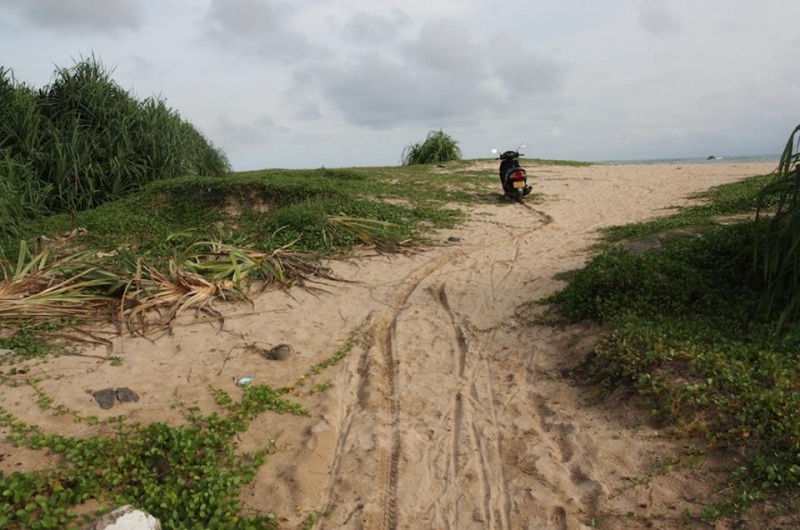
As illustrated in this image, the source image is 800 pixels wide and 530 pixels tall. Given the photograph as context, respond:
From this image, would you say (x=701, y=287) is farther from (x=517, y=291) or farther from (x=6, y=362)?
(x=6, y=362)

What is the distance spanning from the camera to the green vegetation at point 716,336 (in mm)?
2900

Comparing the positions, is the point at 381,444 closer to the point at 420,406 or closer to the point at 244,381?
the point at 420,406

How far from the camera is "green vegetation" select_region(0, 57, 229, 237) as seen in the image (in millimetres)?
10031

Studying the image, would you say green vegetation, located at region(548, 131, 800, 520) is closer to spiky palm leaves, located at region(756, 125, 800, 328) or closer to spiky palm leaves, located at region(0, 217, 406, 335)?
spiky palm leaves, located at region(756, 125, 800, 328)

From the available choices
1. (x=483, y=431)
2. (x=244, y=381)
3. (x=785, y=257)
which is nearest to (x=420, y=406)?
(x=483, y=431)

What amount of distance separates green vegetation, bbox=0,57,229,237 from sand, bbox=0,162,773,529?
625 centimetres

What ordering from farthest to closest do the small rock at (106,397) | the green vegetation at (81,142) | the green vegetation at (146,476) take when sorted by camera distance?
the green vegetation at (81,142) → the small rock at (106,397) → the green vegetation at (146,476)

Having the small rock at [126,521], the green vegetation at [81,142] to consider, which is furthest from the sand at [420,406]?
the green vegetation at [81,142]

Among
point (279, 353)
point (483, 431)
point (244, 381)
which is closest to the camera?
point (483, 431)

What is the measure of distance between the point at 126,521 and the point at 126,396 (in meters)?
1.48

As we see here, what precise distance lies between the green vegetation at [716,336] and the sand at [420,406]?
0.57 ft

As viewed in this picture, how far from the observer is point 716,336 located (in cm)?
391

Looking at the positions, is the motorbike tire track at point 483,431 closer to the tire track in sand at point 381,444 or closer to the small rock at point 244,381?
the tire track in sand at point 381,444

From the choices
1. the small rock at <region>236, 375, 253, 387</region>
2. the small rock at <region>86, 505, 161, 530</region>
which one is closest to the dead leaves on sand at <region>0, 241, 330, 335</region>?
the small rock at <region>236, 375, 253, 387</region>
